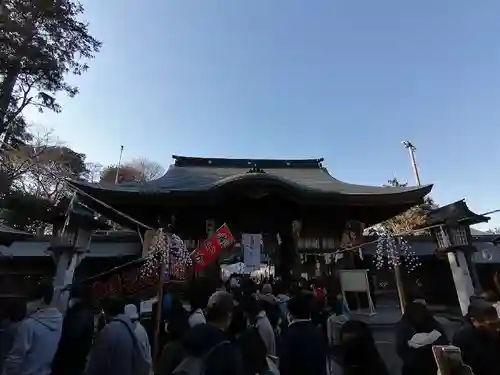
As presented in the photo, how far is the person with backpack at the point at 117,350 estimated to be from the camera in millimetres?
3199

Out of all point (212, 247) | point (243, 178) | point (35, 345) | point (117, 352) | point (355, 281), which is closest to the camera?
point (117, 352)

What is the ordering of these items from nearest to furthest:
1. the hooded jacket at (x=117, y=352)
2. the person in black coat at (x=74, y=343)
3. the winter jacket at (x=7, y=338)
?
the hooded jacket at (x=117, y=352), the person in black coat at (x=74, y=343), the winter jacket at (x=7, y=338)

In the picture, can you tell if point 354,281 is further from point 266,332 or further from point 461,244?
point 266,332

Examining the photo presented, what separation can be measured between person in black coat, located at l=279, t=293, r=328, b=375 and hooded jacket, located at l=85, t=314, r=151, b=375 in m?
1.45

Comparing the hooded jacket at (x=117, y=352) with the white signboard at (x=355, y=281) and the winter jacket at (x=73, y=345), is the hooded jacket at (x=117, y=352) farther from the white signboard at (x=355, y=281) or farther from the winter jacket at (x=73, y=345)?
the white signboard at (x=355, y=281)

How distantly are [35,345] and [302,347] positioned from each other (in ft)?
9.27

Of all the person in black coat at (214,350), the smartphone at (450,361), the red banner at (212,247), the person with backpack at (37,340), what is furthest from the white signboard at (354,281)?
the person in black coat at (214,350)

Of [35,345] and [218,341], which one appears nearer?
[218,341]

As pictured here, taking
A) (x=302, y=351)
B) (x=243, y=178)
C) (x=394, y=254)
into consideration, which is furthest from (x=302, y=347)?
(x=394, y=254)

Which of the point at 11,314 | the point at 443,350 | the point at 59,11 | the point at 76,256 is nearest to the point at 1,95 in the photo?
the point at 59,11

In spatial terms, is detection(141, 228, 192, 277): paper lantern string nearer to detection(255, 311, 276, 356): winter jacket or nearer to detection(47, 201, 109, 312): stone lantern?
detection(47, 201, 109, 312): stone lantern

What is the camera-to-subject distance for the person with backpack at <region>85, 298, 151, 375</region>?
Result: 3.20 metres

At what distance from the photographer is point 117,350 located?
10.7ft

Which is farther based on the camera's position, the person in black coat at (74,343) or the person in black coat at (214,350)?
the person in black coat at (74,343)
